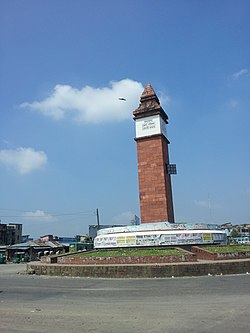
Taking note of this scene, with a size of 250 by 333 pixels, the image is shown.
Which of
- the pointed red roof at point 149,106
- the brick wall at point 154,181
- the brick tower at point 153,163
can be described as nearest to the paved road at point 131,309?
the brick wall at point 154,181

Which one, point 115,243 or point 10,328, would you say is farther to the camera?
point 115,243

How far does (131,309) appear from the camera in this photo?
7.78 metres

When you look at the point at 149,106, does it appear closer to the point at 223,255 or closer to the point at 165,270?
the point at 223,255

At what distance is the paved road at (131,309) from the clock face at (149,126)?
1687 centimetres

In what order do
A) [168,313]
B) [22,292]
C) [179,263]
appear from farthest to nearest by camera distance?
[179,263]
[22,292]
[168,313]

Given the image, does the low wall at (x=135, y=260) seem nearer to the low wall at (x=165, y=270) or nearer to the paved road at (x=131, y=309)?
the low wall at (x=165, y=270)

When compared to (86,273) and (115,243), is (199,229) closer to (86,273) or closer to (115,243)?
(115,243)

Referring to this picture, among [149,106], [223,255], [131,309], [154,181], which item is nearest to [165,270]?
[223,255]

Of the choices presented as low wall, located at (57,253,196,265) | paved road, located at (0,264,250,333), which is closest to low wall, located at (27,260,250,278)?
low wall, located at (57,253,196,265)

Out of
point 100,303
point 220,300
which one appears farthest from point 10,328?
point 220,300

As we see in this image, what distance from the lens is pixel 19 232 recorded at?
69812mm

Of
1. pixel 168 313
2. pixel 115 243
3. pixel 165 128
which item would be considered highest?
pixel 165 128

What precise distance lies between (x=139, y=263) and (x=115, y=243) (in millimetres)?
7441

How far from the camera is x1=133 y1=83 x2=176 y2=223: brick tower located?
26.0m
